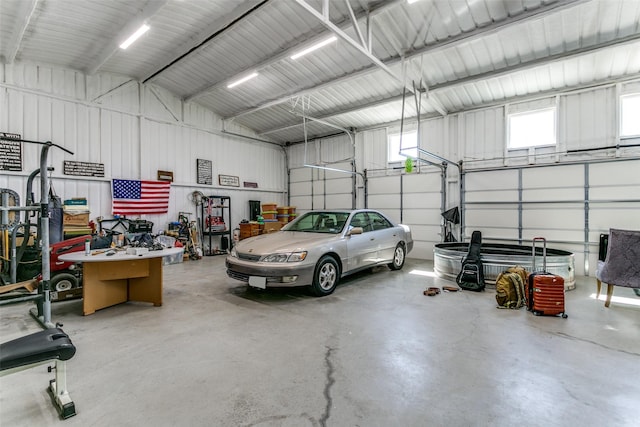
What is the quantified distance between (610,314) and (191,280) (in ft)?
19.4

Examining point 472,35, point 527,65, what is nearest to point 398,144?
Result: point 527,65

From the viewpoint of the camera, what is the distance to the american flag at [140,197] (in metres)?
7.26

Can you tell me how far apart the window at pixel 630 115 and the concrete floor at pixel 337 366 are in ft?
12.9

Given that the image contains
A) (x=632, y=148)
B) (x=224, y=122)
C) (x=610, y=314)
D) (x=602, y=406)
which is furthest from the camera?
(x=224, y=122)

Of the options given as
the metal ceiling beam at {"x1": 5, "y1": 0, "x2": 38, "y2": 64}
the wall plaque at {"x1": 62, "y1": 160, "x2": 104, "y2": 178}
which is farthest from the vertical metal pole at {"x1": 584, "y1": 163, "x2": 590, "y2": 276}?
the wall plaque at {"x1": 62, "y1": 160, "x2": 104, "y2": 178}

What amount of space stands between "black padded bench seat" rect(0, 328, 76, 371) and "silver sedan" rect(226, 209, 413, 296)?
2245mm

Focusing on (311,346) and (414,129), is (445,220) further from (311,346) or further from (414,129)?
(311,346)

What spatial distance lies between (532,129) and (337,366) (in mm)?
7105

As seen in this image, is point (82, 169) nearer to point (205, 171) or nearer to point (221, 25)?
point (205, 171)

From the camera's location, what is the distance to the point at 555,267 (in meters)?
4.71

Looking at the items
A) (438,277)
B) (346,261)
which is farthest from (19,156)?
(438,277)

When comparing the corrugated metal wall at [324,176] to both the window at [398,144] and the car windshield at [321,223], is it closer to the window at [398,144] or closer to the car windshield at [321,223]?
the window at [398,144]

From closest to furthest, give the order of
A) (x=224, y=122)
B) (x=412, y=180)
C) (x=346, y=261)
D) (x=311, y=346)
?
(x=311, y=346) < (x=346, y=261) < (x=412, y=180) < (x=224, y=122)

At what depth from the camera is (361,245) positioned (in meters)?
4.92
